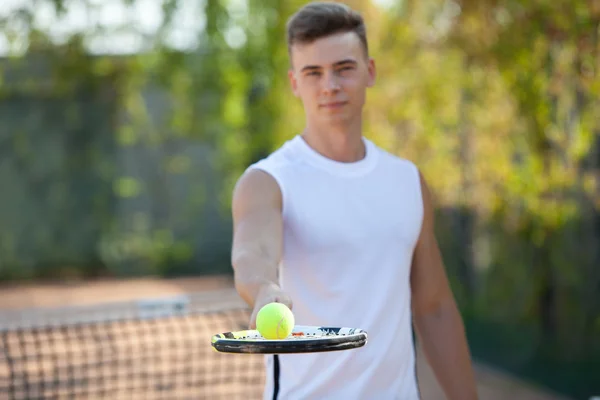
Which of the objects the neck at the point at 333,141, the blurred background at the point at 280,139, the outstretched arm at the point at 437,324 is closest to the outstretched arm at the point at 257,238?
the neck at the point at 333,141

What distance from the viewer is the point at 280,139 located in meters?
11.7

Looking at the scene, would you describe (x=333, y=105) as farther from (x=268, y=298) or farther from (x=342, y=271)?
(x=268, y=298)

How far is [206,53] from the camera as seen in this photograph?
41.5ft

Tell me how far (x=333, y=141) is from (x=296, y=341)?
721mm

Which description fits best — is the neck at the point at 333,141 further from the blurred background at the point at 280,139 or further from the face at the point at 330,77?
the blurred background at the point at 280,139

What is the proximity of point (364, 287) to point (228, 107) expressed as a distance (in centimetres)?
1078

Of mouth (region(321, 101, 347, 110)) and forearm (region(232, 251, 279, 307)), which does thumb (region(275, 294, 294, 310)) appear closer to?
forearm (region(232, 251, 279, 307))

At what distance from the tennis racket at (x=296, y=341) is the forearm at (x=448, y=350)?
0.65 meters

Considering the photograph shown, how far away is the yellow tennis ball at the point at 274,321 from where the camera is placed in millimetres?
1681

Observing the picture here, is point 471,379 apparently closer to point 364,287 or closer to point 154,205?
point 364,287

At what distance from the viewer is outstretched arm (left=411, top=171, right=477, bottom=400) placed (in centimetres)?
234

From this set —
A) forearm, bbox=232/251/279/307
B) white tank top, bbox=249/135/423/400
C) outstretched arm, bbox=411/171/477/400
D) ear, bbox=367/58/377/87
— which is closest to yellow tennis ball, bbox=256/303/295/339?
forearm, bbox=232/251/279/307

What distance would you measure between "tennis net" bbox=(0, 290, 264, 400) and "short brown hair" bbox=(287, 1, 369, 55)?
100 inches

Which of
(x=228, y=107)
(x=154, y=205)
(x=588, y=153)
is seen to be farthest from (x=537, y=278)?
(x=154, y=205)
